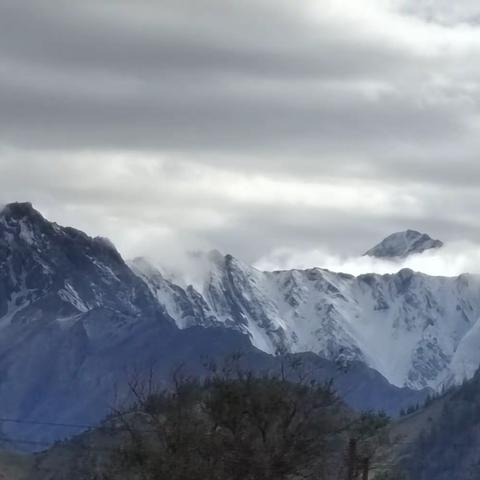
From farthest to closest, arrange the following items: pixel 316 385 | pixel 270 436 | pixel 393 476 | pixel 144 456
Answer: pixel 393 476, pixel 316 385, pixel 270 436, pixel 144 456

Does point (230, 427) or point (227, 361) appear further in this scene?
point (227, 361)

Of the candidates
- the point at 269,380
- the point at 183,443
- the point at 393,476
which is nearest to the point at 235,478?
the point at 183,443

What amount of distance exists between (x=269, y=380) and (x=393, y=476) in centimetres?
3124

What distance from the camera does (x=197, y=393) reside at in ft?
408

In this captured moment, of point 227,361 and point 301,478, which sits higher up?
point 227,361

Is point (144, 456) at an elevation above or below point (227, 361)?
below

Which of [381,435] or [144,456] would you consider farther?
[381,435]

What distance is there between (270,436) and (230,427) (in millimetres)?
2383

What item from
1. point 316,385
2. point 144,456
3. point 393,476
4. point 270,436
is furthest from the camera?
point 393,476

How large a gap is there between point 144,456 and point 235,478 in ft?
20.8

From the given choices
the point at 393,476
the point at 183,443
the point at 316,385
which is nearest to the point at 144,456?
the point at 183,443

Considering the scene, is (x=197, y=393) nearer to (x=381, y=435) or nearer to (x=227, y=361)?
(x=227, y=361)

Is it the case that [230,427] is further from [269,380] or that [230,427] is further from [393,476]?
[393,476]

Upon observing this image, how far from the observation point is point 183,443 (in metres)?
108
